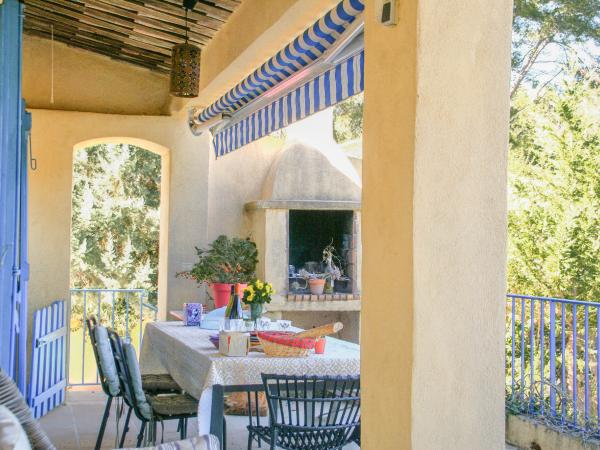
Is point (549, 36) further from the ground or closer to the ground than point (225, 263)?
further from the ground

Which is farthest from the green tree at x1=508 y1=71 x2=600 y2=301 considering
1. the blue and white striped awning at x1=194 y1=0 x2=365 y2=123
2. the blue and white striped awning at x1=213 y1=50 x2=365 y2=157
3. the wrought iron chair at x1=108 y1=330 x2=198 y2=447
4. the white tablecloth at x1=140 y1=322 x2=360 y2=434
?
the wrought iron chair at x1=108 y1=330 x2=198 y2=447

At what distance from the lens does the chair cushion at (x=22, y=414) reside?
2590mm

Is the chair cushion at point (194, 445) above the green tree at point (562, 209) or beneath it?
beneath

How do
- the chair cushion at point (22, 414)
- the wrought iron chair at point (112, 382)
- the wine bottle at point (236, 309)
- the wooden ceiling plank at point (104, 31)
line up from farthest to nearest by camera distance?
the wooden ceiling plank at point (104, 31) → the wine bottle at point (236, 309) → the wrought iron chair at point (112, 382) → the chair cushion at point (22, 414)

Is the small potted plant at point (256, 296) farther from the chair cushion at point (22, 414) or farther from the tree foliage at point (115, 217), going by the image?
the tree foliage at point (115, 217)

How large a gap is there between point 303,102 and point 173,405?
1930 mm

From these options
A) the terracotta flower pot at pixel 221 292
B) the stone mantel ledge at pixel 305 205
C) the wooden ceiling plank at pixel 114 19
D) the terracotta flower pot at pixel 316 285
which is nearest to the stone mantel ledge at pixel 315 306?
the terracotta flower pot at pixel 316 285

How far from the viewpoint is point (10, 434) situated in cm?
207

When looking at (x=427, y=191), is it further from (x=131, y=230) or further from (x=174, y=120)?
(x=131, y=230)

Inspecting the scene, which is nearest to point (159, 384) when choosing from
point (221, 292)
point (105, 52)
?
point (221, 292)

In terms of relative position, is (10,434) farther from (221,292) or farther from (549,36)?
(549,36)

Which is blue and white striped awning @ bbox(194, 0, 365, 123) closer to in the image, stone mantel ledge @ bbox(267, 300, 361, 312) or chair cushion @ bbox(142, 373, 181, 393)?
chair cushion @ bbox(142, 373, 181, 393)

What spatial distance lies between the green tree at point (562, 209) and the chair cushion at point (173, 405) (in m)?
5.49

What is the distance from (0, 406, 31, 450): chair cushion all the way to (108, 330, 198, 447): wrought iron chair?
6.49 feet
